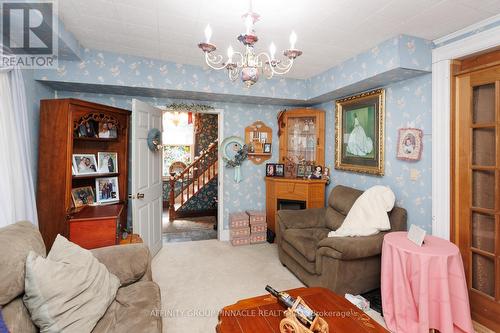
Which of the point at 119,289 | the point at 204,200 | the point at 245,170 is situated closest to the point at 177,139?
the point at 204,200

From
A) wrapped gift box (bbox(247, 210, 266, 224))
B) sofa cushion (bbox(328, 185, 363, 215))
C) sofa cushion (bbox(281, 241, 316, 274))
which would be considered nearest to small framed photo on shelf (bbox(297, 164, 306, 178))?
sofa cushion (bbox(328, 185, 363, 215))

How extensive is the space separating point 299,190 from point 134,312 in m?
2.82

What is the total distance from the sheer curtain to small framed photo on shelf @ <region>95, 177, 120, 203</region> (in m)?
0.88

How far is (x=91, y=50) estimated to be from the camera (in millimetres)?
2930

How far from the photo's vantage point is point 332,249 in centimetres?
238

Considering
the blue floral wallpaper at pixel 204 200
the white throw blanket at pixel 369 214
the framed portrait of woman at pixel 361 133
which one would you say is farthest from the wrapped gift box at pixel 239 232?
the blue floral wallpaper at pixel 204 200

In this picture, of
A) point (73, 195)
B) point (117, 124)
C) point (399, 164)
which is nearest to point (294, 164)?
point (399, 164)

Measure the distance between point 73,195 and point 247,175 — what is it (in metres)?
2.43

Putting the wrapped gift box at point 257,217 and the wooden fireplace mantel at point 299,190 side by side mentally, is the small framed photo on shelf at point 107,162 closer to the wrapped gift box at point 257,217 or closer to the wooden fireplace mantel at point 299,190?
the wrapped gift box at point 257,217

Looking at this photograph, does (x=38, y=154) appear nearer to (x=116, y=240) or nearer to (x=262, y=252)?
(x=116, y=240)

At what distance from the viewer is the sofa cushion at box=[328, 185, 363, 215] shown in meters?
3.16

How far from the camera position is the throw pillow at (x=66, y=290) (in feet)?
4.22

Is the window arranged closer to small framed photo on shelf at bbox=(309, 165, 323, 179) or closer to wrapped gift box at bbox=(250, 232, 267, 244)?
wrapped gift box at bbox=(250, 232, 267, 244)

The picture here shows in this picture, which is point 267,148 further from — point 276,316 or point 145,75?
point 276,316
